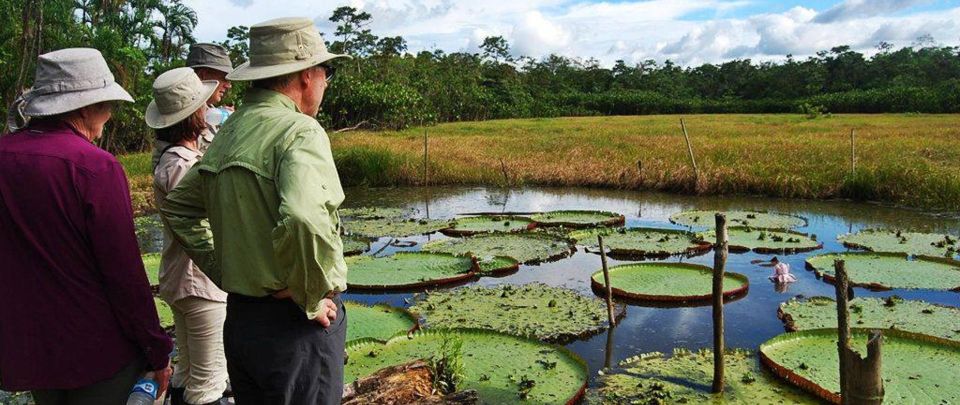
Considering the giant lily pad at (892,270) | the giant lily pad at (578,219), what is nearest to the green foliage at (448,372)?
the giant lily pad at (892,270)

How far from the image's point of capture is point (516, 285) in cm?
708

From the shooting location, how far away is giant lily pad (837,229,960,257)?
827 centimetres

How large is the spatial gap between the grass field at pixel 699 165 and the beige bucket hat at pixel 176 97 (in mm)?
10632

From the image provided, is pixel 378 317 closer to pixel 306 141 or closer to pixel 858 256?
pixel 306 141

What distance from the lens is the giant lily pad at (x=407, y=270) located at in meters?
7.31

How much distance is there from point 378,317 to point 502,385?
190cm

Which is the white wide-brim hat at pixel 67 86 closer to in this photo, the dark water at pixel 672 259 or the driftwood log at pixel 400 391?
the driftwood log at pixel 400 391

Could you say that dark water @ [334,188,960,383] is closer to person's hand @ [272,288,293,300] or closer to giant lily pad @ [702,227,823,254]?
giant lily pad @ [702,227,823,254]

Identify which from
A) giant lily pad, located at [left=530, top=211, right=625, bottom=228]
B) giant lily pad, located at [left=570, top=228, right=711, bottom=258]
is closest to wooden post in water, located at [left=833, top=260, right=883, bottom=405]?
giant lily pad, located at [left=570, top=228, right=711, bottom=258]

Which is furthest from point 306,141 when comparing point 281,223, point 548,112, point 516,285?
point 548,112

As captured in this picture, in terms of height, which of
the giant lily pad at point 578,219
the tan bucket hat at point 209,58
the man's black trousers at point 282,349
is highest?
the tan bucket hat at point 209,58

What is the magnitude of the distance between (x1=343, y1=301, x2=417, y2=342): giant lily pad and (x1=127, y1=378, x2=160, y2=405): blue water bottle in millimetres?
3187

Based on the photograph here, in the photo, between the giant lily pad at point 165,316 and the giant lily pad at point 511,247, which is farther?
the giant lily pad at point 511,247

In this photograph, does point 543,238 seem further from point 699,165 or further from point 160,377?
point 160,377
